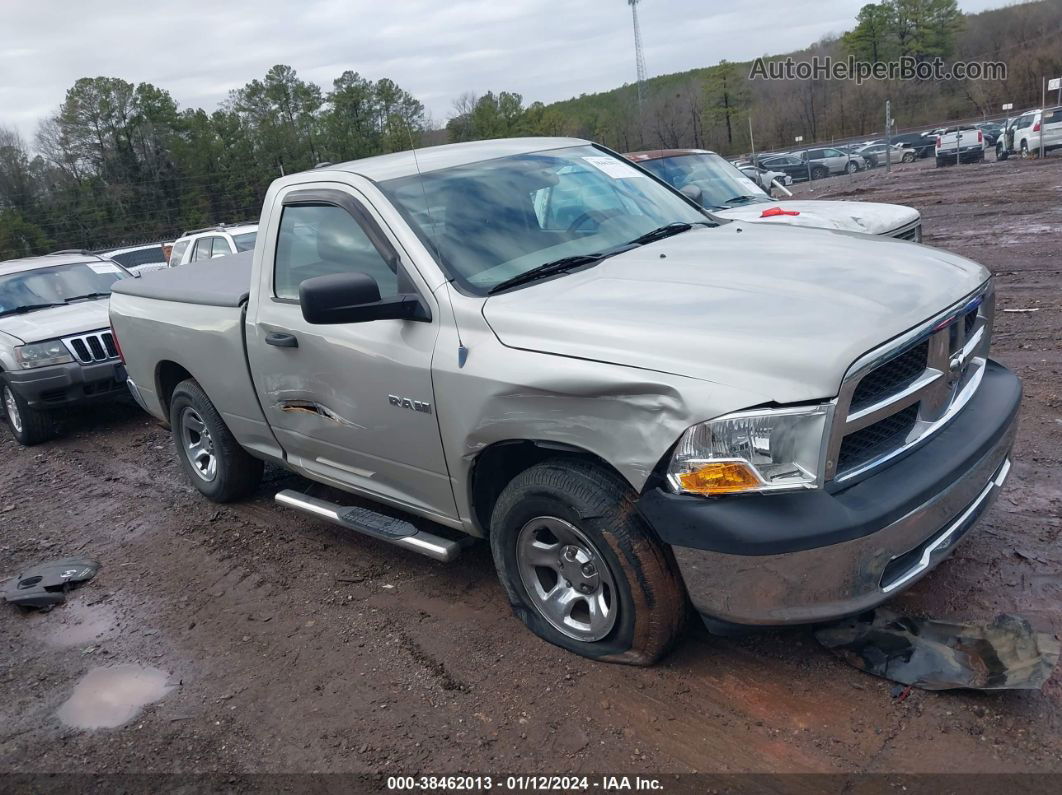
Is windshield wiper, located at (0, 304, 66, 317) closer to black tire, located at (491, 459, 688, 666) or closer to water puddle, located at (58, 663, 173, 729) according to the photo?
water puddle, located at (58, 663, 173, 729)

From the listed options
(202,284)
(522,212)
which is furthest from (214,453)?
(522,212)

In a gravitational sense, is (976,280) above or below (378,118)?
below

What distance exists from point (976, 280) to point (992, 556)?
1244mm

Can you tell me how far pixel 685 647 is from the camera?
3545mm

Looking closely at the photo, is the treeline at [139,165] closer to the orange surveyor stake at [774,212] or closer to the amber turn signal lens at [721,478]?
the orange surveyor stake at [774,212]

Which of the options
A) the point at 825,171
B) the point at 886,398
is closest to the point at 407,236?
the point at 886,398

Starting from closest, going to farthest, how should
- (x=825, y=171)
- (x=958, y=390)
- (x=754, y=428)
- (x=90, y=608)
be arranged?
(x=754, y=428)
(x=958, y=390)
(x=90, y=608)
(x=825, y=171)

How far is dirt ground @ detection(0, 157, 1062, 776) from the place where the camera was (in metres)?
2.97

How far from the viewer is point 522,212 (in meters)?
4.07

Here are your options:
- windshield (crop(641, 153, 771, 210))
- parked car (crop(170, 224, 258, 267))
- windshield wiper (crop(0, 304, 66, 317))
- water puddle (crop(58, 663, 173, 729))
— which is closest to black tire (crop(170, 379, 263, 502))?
water puddle (crop(58, 663, 173, 729))

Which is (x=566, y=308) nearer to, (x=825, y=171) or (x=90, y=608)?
(x=90, y=608)

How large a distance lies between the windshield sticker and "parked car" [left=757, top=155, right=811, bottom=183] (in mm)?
32975

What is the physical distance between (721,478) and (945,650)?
45.5 inches

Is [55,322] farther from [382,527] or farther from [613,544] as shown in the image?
[613,544]
